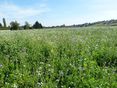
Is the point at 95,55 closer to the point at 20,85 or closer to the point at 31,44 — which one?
the point at 31,44

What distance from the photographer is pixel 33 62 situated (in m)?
7.92

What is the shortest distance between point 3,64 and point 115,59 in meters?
3.29

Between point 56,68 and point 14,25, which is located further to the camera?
point 14,25

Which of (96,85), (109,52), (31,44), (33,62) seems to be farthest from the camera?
(31,44)

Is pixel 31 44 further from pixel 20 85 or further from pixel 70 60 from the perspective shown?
pixel 20 85

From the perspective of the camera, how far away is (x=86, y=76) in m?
6.77

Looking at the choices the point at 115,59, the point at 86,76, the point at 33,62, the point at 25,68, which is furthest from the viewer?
the point at 115,59

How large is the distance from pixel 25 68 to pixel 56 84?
1.22 m

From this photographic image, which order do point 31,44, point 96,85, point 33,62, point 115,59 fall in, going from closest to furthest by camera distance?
point 96,85 < point 33,62 < point 115,59 < point 31,44

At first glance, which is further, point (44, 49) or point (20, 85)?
point (44, 49)

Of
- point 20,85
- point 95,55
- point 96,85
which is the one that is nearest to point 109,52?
point 95,55

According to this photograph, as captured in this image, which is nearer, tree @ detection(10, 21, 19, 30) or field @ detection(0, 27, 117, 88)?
field @ detection(0, 27, 117, 88)

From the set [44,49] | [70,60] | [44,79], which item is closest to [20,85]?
[44,79]

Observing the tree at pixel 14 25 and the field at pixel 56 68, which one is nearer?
the field at pixel 56 68
